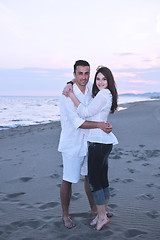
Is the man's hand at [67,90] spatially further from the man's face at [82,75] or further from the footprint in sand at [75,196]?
the footprint in sand at [75,196]

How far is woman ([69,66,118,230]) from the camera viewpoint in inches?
114

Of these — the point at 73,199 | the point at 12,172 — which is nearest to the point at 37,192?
the point at 73,199

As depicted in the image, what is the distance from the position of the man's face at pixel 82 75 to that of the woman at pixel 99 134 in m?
0.12

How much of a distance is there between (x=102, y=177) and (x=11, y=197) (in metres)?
1.85

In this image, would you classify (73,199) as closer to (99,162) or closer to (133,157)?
(99,162)

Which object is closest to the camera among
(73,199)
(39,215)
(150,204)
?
(39,215)

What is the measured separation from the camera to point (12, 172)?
5426 millimetres

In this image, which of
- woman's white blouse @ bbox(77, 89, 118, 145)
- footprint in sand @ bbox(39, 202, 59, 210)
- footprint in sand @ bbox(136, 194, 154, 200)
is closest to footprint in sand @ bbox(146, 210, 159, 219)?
footprint in sand @ bbox(136, 194, 154, 200)

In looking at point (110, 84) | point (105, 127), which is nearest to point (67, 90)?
point (110, 84)

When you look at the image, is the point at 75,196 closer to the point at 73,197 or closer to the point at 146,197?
the point at 73,197

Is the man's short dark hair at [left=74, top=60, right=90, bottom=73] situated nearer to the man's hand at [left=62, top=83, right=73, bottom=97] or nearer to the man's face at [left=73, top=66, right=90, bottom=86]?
the man's face at [left=73, top=66, right=90, bottom=86]

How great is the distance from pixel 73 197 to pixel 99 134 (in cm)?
162


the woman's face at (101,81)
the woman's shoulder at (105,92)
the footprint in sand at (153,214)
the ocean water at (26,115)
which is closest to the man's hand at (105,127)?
the woman's shoulder at (105,92)

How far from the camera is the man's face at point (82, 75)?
10.2ft
